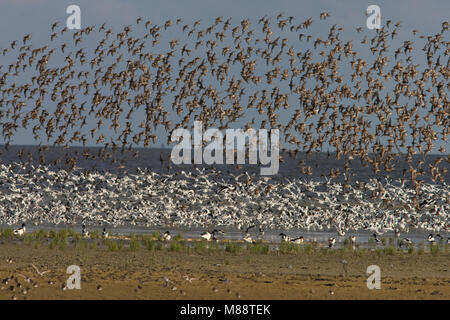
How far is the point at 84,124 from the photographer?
41.7m

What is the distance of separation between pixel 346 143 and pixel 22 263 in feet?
71.1

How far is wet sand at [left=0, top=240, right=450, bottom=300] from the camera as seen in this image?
67.6 feet

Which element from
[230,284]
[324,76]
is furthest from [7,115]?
[230,284]

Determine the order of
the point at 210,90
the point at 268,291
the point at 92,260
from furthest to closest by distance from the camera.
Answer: the point at 210,90
the point at 92,260
the point at 268,291

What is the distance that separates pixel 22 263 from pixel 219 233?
14901mm

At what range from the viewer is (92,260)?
92.5ft

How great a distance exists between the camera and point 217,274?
81.2 feet

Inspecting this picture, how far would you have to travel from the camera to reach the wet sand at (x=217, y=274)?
2061 centimetres
